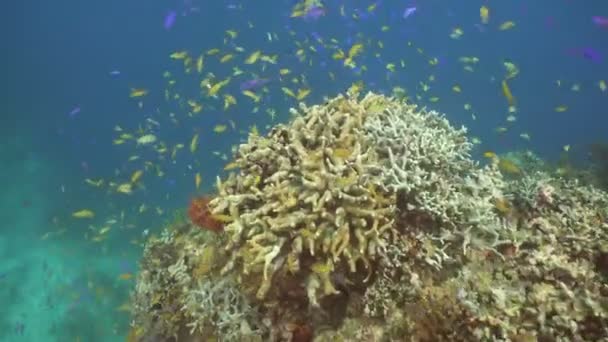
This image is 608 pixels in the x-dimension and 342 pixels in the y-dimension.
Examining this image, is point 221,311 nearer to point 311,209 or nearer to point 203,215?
point 203,215

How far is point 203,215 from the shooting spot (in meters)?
5.65

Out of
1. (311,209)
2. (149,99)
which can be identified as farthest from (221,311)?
(149,99)

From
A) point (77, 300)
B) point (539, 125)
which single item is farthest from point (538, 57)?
point (77, 300)

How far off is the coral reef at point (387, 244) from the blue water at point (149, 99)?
988cm

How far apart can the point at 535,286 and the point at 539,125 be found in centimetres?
5744

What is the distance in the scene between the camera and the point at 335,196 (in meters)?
4.59

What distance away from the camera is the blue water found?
19.0 m

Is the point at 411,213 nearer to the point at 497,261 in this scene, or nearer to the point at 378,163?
the point at 378,163

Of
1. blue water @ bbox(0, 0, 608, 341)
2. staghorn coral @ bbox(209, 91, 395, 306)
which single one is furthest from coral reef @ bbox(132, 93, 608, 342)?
blue water @ bbox(0, 0, 608, 341)

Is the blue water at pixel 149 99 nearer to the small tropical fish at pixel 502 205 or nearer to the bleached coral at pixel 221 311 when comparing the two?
the small tropical fish at pixel 502 205

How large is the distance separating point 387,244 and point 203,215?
225 centimetres

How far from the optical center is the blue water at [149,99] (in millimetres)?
18958

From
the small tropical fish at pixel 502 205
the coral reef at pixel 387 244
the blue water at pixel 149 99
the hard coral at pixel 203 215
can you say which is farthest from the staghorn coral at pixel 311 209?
the blue water at pixel 149 99

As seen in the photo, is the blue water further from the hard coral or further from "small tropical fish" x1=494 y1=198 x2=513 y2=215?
"small tropical fish" x1=494 y1=198 x2=513 y2=215
